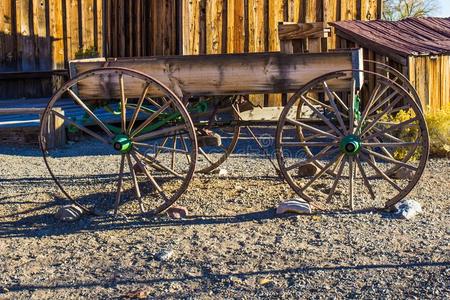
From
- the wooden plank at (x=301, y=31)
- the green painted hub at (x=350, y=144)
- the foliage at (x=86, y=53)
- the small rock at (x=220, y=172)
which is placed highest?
the wooden plank at (x=301, y=31)

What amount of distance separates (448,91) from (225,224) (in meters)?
6.40

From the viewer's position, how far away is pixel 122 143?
24.1ft

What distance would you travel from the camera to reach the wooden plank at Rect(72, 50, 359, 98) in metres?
7.25

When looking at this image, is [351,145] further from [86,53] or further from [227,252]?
[86,53]

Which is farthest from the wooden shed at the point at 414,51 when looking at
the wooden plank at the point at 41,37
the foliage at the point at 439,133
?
the wooden plank at the point at 41,37

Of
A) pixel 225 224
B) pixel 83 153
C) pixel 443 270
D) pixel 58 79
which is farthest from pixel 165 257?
pixel 58 79

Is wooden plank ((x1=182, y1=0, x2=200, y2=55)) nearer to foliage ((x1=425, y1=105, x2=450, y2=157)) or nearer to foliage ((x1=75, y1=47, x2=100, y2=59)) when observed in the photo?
foliage ((x1=75, y1=47, x2=100, y2=59))

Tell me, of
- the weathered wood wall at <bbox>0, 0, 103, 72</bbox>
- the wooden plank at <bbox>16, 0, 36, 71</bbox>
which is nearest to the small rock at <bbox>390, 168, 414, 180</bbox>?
the weathered wood wall at <bbox>0, 0, 103, 72</bbox>

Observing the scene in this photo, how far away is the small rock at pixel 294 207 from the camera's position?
719cm

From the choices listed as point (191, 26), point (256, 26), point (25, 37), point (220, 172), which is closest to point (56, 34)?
point (25, 37)

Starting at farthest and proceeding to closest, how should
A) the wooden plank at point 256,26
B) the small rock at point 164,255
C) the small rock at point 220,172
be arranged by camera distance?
1. the wooden plank at point 256,26
2. the small rock at point 220,172
3. the small rock at point 164,255

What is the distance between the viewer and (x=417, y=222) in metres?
7.00

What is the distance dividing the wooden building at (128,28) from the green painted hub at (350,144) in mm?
6097

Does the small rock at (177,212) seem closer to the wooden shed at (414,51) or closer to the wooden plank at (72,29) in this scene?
the wooden shed at (414,51)
